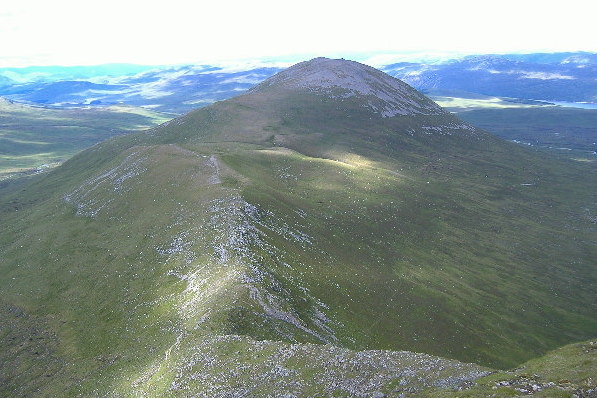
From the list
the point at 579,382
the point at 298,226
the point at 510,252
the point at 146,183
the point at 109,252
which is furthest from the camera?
the point at 510,252

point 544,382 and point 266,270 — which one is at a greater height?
point 544,382

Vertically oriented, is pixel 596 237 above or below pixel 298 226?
below

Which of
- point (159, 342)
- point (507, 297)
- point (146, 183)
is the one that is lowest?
point (507, 297)

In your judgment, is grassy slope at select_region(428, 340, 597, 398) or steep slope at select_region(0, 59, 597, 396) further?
steep slope at select_region(0, 59, 597, 396)

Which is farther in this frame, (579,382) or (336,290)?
(336,290)

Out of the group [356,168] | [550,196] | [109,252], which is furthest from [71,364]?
[550,196]

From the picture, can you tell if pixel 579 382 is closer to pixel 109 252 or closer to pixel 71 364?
pixel 71 364

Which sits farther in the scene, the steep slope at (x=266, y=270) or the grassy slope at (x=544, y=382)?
the steep slope at (x=266, y=270)

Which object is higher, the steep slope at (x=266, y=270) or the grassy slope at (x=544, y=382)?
the grassy slope at (x=544, y=382)
